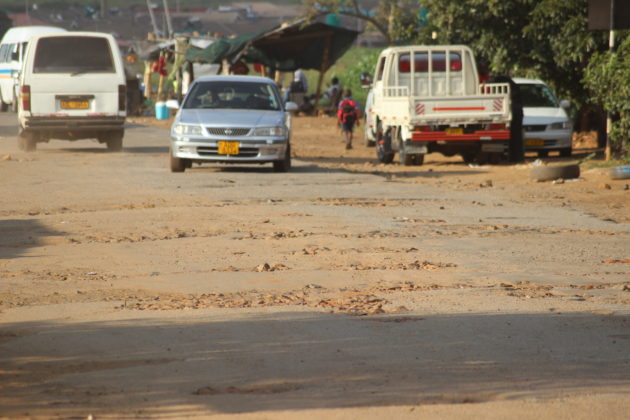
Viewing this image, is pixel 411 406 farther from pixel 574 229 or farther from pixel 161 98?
pixel 161 98

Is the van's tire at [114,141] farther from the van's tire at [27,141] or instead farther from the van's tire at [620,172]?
the van's tire at [620,172]

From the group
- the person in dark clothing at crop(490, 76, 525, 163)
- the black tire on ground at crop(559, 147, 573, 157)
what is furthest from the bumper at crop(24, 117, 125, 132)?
the black tire on ground at crop(559, 147, 573, 157)

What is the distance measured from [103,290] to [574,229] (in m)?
5.55

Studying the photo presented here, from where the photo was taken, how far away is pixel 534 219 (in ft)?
42.7

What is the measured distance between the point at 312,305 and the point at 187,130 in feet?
36.9

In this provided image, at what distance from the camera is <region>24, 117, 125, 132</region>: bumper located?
2273cm

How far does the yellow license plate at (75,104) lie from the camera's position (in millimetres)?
22828

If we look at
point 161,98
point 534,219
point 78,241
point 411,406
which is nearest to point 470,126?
point 534,219

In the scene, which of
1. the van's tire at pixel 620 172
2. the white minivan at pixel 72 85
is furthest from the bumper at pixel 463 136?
the white minivan at pixel 72 85

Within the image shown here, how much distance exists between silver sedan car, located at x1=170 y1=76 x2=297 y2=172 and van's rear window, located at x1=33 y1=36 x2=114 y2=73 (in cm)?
415

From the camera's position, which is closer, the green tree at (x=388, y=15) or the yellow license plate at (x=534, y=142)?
the yellow license plate at (x=534, y=142)

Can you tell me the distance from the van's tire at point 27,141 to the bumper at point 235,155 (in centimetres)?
648

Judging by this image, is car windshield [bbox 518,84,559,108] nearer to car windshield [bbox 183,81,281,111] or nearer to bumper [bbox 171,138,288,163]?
car windshield [bbox 183,81,281,111]

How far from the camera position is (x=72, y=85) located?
2273 centimetres
